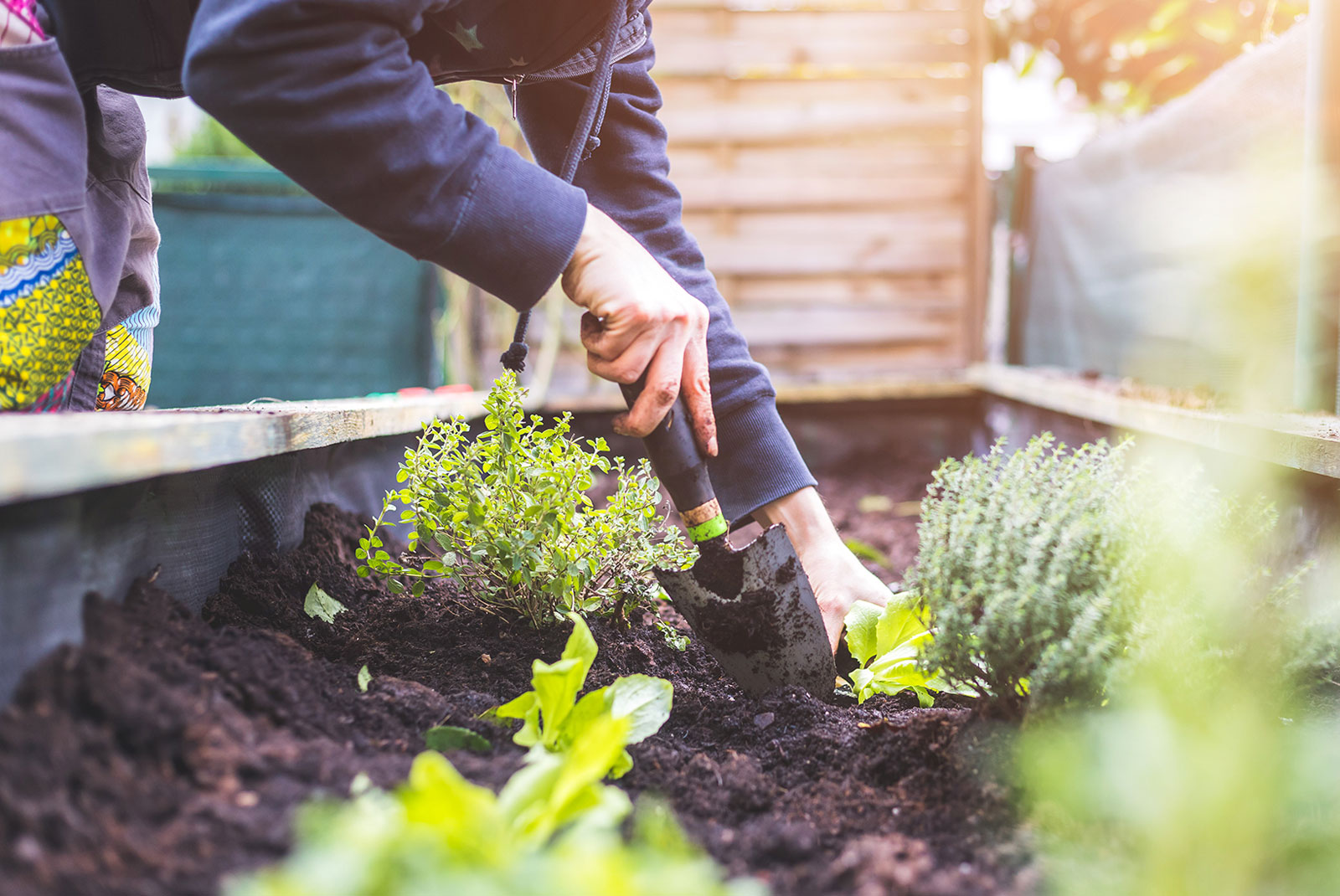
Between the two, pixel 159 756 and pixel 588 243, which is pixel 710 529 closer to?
pixel 588 243

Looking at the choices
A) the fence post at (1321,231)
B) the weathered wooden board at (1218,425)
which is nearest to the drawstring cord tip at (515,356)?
the weathered wooden board at (1218,425)

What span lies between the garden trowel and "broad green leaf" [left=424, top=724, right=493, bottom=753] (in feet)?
1.32

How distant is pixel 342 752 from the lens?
2.68 feet

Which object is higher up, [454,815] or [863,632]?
[454,815]

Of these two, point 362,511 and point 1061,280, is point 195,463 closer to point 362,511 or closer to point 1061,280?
point 362,511

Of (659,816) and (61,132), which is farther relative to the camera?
(61,132)

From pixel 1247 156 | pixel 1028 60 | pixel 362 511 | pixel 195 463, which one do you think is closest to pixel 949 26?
pixel 1028 60

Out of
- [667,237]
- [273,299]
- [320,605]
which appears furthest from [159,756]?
[273,299]

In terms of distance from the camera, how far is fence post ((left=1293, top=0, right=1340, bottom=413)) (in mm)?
1714

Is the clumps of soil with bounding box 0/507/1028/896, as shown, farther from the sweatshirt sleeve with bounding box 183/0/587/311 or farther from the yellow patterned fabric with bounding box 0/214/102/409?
the sweatshirt sleeve with bounding box 183/0/587/311

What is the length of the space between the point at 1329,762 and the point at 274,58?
1.06 m

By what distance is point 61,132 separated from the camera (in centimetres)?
102

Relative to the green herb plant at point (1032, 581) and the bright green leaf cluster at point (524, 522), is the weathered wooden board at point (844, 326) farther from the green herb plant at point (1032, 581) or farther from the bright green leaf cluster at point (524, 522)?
the green herb plant at point (1032, 581)

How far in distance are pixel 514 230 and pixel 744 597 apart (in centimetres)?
59
